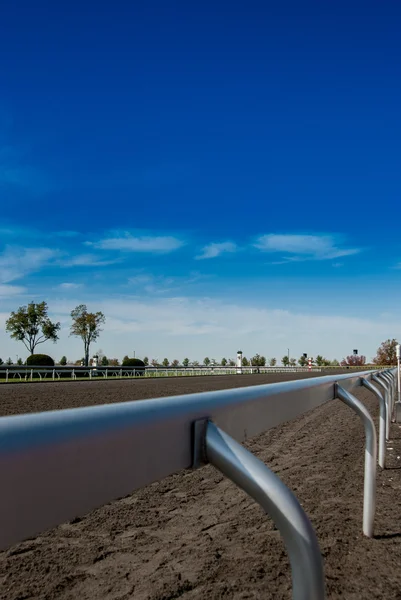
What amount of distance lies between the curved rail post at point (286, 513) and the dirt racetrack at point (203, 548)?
4.96ft

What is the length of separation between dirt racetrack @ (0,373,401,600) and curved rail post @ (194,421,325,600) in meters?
1.51

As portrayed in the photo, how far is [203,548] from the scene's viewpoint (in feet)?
Result: 10.3

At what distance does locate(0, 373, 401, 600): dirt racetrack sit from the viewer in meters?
2.60

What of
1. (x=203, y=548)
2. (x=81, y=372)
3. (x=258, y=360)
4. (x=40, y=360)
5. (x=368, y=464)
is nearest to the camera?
(x=203, y=548)

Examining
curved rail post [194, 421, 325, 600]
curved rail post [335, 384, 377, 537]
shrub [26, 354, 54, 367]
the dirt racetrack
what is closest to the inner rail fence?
shrub [26, 354, 54, 367]

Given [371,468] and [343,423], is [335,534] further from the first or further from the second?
[343,423]

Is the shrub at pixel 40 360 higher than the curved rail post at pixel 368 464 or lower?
higher

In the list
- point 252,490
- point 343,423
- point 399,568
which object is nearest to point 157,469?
point 252,490

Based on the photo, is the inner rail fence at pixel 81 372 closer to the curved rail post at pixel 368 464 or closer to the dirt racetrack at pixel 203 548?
the dirt racetrack at pixel 203 548

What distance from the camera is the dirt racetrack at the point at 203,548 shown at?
2.60 meters

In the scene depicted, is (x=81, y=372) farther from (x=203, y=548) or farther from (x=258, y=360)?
(x=258, y=360)

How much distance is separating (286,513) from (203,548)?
7.14 feet

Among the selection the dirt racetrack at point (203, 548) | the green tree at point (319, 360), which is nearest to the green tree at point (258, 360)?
the green tree at point (319, 360)

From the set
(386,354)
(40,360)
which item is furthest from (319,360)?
(40,360)
